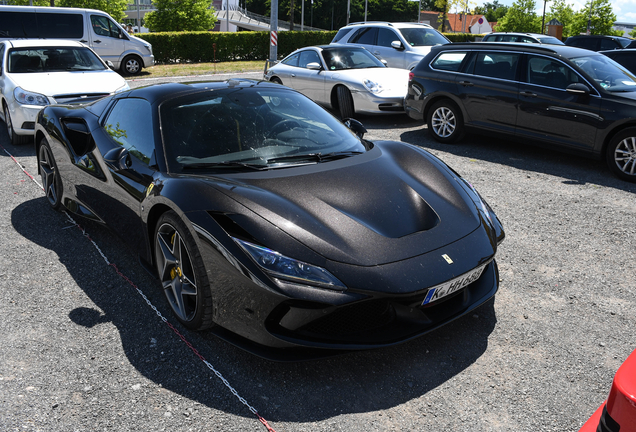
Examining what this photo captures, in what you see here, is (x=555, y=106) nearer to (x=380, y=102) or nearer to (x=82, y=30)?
(x=380, y=102)

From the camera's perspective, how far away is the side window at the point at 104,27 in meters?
16.9

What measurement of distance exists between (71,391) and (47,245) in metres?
2.18

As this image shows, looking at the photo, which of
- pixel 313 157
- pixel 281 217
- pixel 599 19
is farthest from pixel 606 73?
pixel 599 19

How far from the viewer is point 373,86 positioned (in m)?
9.88

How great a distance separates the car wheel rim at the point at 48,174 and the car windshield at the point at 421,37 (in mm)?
10610

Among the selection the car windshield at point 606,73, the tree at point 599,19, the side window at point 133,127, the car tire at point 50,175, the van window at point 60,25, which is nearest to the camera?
the side window at point 133,127

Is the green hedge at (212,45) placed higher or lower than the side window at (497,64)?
higher

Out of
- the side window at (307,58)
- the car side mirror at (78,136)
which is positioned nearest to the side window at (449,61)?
the side window at (307,58)

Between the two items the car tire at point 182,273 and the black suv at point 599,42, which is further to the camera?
the black suv at point 599,42

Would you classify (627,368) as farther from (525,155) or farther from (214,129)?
(525,155)

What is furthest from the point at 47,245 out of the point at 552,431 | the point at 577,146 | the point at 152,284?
the point at 577,146

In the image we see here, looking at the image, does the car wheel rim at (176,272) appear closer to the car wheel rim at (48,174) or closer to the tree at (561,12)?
the car wheel rim at (48,174)

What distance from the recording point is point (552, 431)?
248 cm

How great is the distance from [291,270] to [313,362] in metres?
0.68
